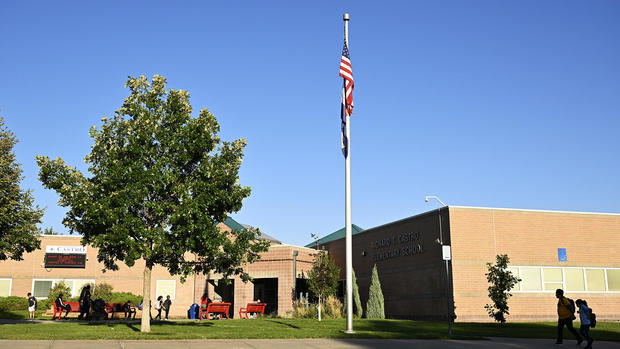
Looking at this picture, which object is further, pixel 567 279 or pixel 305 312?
pixel 305 312

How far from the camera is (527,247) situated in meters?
33.4

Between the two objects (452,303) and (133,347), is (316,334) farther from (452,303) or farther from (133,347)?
(452,303)

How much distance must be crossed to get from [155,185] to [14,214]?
9.76 m

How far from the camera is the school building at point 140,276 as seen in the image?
4066 cm

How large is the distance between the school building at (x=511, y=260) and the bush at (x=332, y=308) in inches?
162

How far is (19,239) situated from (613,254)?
3168 centimetres

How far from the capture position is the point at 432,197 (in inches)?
1369

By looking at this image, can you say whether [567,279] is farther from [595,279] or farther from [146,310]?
[146,310]

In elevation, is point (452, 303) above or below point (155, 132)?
below

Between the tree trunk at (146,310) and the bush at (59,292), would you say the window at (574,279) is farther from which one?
the bush at (59,292)

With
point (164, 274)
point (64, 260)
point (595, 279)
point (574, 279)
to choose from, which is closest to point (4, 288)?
point (64, 260)

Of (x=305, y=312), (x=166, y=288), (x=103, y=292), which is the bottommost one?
(x=305, y=312)

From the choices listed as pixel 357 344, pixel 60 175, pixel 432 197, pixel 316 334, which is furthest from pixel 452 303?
pixel 60 175

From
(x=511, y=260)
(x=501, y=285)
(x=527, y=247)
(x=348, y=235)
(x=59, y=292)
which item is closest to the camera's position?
(x=348, y=235)
